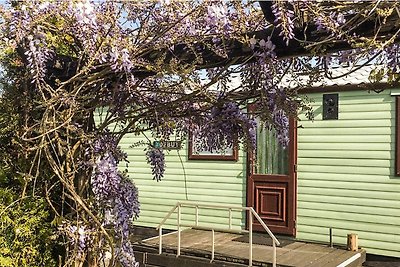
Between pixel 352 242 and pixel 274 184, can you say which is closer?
pixel 352 242

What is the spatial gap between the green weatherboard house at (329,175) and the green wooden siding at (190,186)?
0.02 metres

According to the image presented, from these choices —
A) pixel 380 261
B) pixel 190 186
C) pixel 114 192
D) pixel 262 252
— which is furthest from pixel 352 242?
pixel 114 192

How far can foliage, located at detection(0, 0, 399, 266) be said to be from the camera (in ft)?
6.92

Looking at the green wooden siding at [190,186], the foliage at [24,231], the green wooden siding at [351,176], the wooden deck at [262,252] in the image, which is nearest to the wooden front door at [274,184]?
the green wooden siding at [351,176]

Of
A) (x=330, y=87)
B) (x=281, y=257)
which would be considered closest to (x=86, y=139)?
(x=281, y=257)

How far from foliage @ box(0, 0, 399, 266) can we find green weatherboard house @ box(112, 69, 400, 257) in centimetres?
347

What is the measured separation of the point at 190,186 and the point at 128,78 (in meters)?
5.95

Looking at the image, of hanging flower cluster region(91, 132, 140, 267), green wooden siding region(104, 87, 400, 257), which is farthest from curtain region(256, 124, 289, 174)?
hanging flower cluster region(91, 132, 140, 267)

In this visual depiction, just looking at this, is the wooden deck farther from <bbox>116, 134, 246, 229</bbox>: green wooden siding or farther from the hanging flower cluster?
the hanging flower cluster

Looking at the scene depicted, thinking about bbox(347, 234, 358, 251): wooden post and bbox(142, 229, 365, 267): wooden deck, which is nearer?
bbox(142, 229, 365, 267): wooden deck

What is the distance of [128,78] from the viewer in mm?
2410

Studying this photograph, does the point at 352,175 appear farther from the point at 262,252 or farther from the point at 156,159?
the point at 156,159

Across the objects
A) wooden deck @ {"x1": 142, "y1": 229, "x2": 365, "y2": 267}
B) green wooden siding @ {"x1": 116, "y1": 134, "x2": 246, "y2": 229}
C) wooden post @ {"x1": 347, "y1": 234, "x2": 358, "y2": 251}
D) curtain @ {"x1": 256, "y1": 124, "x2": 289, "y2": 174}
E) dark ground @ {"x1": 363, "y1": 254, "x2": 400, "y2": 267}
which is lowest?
dark ground @ {"x1": 363, "y1": 254, "x2": 400, "y2": 267}

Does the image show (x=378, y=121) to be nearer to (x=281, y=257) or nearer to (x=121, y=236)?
(x=281, y=257)
